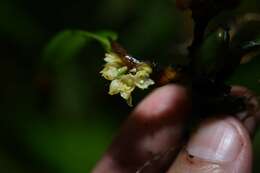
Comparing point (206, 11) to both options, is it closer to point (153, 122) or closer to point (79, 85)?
point (153, 122)

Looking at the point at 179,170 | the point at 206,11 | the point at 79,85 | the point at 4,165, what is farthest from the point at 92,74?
the point at 206,11

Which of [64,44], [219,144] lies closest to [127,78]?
[219,144]

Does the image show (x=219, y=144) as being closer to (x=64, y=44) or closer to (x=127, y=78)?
(x=127, y=78)

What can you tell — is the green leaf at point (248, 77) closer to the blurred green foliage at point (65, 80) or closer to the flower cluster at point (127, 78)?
the flower cluster at point (127, 78)

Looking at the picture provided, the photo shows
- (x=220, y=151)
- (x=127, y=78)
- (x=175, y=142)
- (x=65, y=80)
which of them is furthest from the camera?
(x=65, y=80)

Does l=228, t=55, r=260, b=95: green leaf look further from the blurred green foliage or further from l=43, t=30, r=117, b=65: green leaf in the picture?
the blurred green foliage
